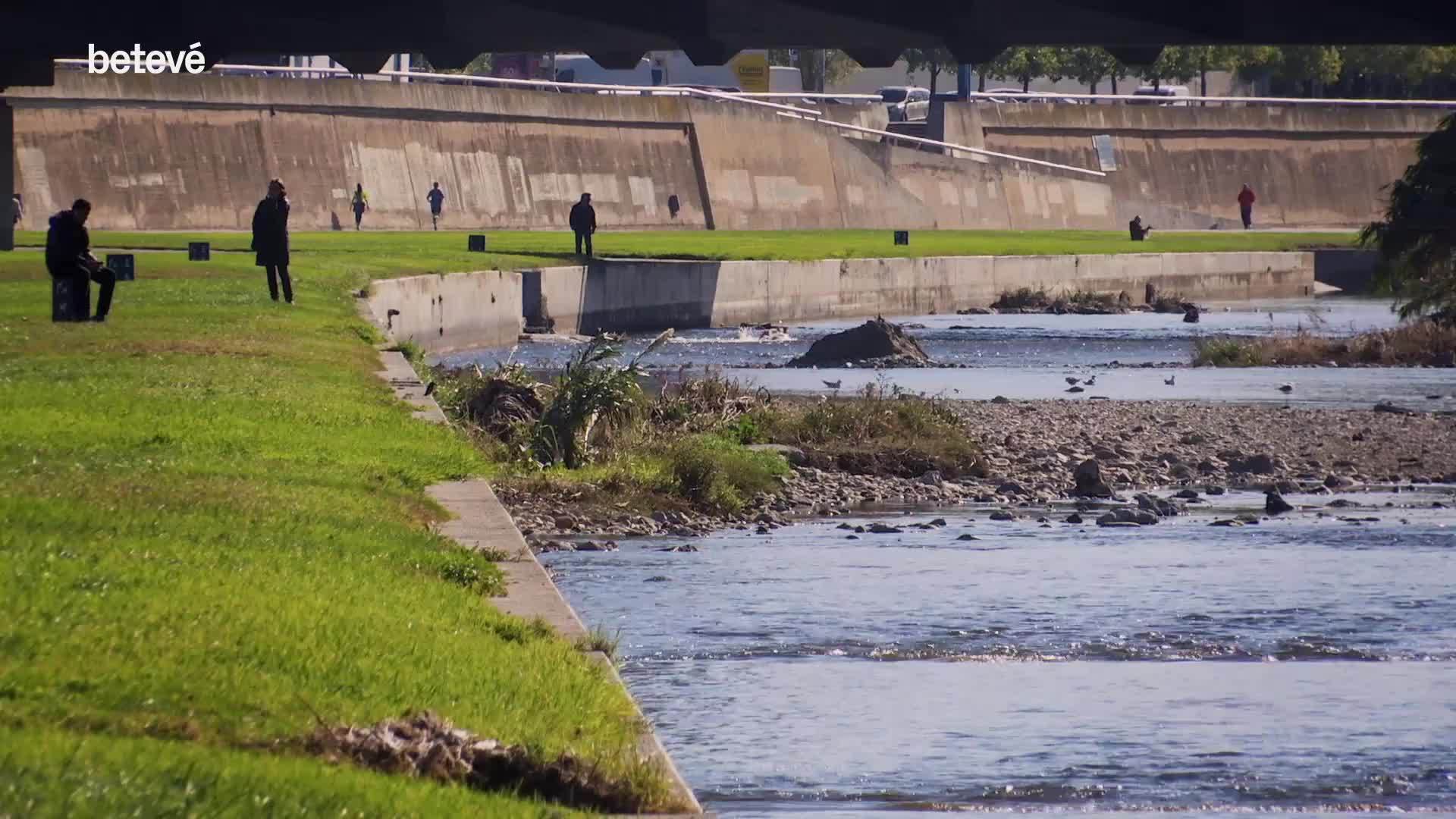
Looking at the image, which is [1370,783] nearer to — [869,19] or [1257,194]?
[869,19]

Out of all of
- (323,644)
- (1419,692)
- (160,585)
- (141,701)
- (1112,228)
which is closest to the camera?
(141,701)

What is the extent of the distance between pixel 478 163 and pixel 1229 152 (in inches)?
1700

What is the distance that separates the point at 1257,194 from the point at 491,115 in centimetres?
4443

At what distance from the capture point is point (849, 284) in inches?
2574

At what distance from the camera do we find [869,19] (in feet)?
114

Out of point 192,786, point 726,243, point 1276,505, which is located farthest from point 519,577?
point 726,243

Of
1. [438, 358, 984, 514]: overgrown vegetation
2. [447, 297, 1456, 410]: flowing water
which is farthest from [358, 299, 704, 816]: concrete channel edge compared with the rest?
[447, 297, 1456, 410]: flowing water

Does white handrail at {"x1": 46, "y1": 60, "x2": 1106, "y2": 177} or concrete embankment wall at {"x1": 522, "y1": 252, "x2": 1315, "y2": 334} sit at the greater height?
white handrail at {"x1": 46, "y1": 60, "x2": 1106, "y2": 177}

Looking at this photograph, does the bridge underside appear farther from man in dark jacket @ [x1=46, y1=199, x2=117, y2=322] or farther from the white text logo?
the white text logo

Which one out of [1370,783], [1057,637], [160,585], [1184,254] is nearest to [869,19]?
[1057,637]

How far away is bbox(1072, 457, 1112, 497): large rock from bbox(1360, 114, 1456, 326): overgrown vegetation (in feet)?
75.4

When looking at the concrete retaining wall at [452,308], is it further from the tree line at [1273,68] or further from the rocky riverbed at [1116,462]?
the tree line at [1273,68]

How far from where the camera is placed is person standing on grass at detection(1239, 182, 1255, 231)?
10712 centimetres

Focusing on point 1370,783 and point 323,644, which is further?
point 1370,783
